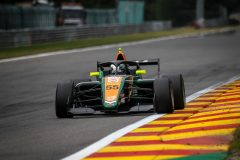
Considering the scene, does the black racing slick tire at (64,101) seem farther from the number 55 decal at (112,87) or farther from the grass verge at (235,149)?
the grass verge at (235,149)

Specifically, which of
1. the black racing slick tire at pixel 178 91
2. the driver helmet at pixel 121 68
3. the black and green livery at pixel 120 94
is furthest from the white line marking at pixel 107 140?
the driver helmet at pixel 121 68

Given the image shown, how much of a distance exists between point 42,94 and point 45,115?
4.19 meters

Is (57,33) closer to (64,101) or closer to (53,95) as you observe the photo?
(53,95)

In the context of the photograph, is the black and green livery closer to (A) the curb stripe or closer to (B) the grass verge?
(B) the grass verge

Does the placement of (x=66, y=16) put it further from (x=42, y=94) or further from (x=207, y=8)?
(x=42, y=94)

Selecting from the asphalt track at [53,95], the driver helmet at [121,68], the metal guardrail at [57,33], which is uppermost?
the driver helmet at [121,68]

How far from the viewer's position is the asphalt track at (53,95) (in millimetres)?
9953

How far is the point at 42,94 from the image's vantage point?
58.0 feet

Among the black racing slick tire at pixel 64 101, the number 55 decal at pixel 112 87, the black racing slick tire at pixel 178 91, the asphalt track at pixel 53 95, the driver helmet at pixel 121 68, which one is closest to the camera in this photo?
the asphalt track at pixel 53 95

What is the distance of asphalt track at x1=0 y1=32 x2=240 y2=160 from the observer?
9.95 meters

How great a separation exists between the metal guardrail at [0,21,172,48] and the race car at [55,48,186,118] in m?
23.4

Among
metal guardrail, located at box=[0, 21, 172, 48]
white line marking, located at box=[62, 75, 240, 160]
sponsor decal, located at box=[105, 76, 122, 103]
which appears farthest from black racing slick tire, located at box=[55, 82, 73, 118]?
metal guardrail, located at box=[0, 21, 172, 48]

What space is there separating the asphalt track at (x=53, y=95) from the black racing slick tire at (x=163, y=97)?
0.34 metres

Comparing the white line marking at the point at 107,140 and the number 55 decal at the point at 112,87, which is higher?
the number 55 decal at the point at 112,87
